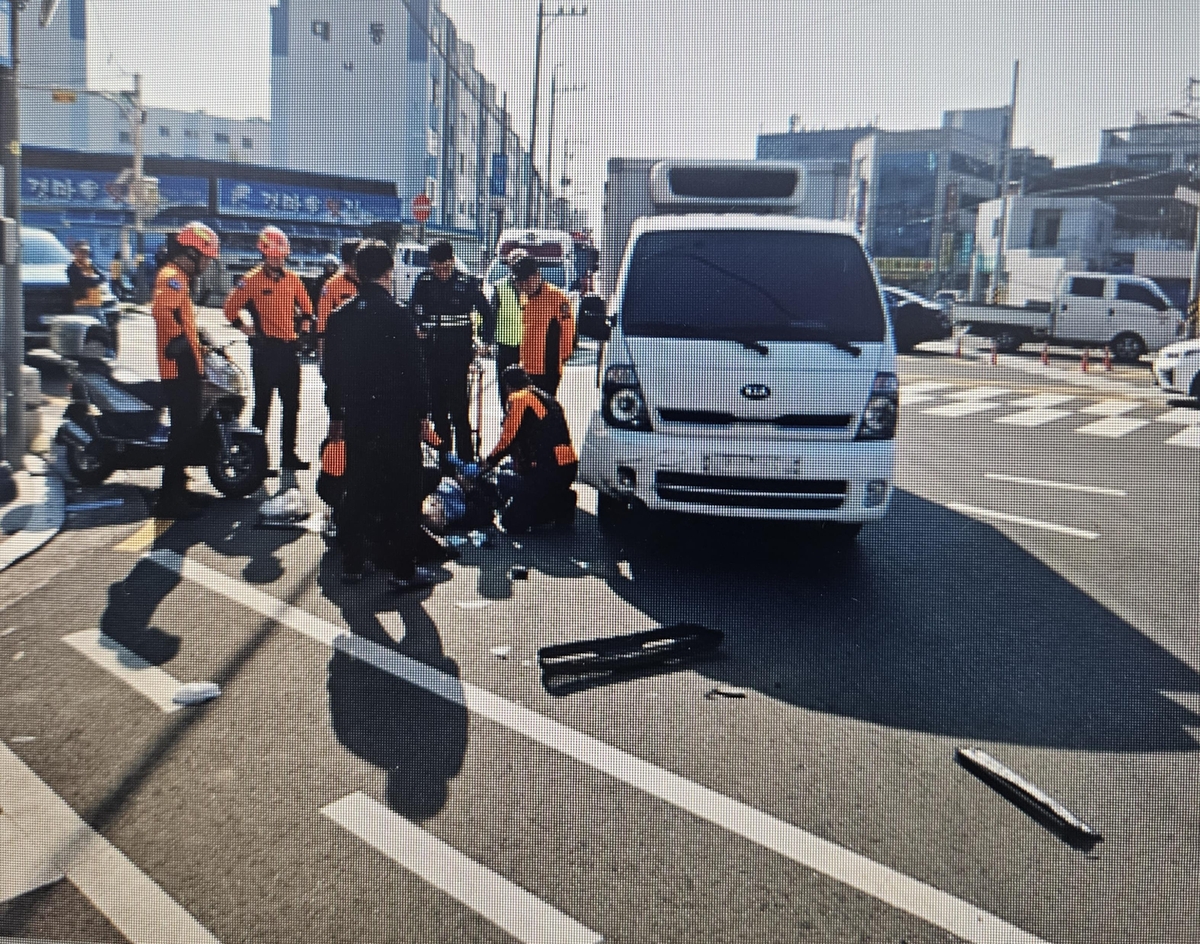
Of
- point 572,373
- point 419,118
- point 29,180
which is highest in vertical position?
point 419,118

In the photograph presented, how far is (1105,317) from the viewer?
28.6 metres

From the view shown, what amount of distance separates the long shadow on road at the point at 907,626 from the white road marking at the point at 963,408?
808cm

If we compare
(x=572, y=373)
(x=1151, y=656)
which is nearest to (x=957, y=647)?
(x=1151, y=656)

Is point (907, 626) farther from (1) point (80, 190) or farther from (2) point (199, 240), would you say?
(1) point (80, 190)

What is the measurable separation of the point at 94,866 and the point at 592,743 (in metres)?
1.67

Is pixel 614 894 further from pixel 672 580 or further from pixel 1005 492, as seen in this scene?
pixel 1005 492

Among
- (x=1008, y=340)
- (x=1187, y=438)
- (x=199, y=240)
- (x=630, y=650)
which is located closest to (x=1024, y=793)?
(x=630, y=650)

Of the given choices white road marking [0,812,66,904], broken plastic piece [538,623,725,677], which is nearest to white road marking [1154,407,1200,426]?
broken plastic piece [538,623,725,677]

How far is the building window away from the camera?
188 feet

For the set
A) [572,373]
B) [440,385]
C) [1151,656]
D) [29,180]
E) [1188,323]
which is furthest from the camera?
[29,180]

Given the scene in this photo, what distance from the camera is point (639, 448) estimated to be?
6.55 metres

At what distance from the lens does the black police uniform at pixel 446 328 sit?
29.8ft

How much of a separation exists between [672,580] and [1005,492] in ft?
14.8

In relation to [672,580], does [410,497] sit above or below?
above
